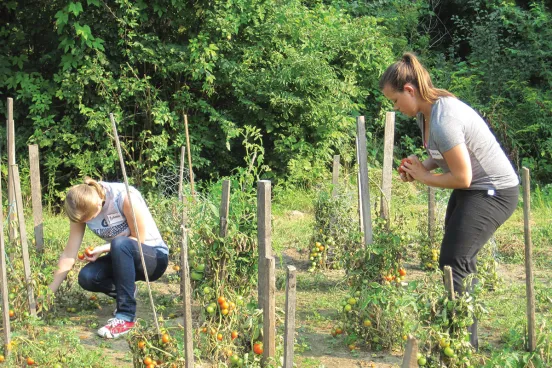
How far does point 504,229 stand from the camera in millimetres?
6855

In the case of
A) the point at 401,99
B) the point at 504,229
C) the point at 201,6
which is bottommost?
the point at 504,229

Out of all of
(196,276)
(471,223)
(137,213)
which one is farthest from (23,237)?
(471,223)

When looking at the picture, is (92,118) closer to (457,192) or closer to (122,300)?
(122,300)

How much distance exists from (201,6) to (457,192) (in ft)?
17.2

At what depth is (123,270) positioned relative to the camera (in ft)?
13.6

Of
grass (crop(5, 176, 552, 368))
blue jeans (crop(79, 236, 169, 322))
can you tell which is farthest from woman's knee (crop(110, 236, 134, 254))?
grass (crop(5, 176, 552, 368))

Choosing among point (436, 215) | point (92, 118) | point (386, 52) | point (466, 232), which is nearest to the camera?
point (466, 232)

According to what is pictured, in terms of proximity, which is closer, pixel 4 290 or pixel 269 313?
pixel 269 313

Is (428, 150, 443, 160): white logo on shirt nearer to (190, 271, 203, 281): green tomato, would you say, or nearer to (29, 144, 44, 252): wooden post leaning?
(190, 271, 203, 281): green tomato

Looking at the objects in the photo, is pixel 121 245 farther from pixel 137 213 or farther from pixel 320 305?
pixel 320 305

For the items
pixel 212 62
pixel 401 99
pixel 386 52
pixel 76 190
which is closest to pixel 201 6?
pixel 212 62

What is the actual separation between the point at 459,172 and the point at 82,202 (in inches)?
83.2

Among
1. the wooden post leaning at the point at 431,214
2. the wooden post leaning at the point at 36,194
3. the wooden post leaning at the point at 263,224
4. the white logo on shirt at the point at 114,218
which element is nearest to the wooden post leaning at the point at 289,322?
the wooden post leaning at the point at 263,224

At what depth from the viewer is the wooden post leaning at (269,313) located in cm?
298
